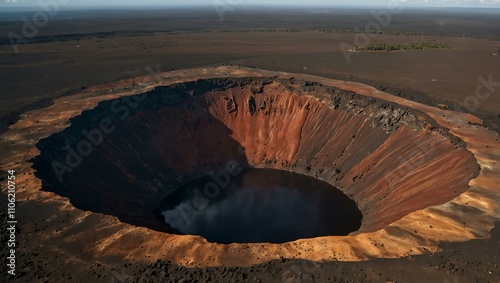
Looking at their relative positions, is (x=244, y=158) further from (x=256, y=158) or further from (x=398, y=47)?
(x=398, y=47)

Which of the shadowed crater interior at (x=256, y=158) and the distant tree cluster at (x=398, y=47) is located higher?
the distant tree cluster at (x=398, y=47)

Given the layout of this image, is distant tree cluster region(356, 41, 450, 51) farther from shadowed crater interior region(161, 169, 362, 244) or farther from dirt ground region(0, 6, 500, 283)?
shadowed crater interior region(161, 169, 362, 244)

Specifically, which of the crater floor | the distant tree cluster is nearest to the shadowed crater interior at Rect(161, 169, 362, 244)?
the crater floor

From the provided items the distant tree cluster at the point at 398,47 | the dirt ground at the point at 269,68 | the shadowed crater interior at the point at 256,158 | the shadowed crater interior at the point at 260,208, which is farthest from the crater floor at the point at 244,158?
the distant tree cluster at the point at 398,47

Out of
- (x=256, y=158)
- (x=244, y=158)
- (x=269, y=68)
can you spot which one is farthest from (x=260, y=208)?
(x=269, y=68)

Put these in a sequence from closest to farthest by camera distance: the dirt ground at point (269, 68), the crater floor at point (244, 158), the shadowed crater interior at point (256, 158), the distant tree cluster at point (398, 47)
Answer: the dirt ground at point (269, 68)
the crater floor at point (244, 158)
the shadowed crater interior at point (256, 158)
the distant tree cluster at point (398, 47)

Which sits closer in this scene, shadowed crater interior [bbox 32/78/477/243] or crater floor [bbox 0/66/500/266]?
crater floor [bbox 0/66/500/266]

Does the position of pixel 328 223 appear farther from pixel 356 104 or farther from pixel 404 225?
pixel 356 104

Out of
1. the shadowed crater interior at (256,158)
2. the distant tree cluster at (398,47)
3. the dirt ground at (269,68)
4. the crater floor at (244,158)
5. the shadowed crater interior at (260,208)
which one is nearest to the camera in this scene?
the dirt ground at (269,68)

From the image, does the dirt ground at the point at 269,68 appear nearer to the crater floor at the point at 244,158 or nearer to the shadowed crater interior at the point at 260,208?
the crater floor at the point at 244,158

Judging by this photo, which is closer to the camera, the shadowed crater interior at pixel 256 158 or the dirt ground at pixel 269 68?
the dirt ground at pixel 269 68
